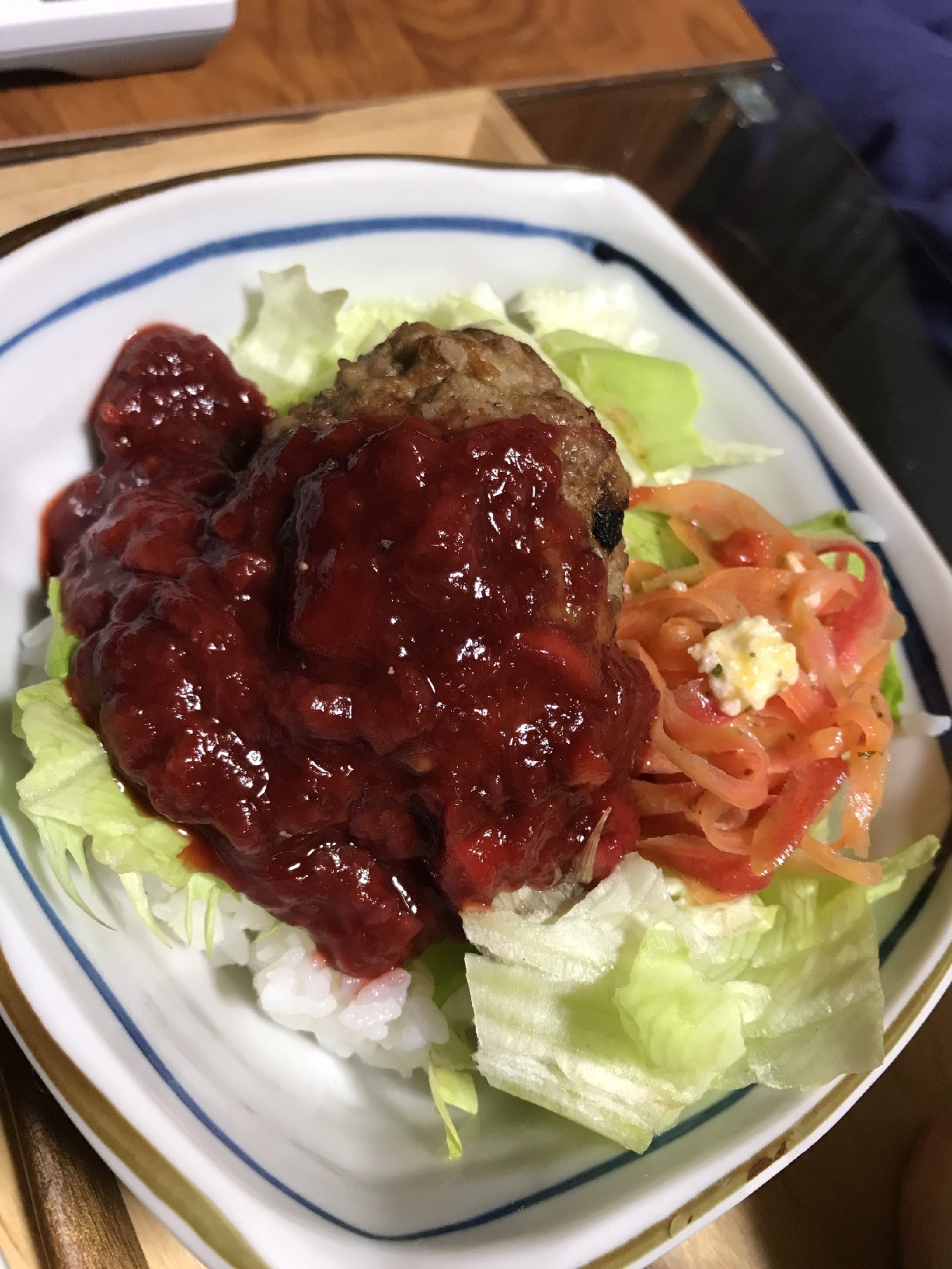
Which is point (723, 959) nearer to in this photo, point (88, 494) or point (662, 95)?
point (88, 494)

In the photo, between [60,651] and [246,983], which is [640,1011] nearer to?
[246,983]

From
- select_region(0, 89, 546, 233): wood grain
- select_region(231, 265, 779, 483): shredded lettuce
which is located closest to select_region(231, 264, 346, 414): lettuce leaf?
select_region(231, 265, 779, 483): shredded lettuce

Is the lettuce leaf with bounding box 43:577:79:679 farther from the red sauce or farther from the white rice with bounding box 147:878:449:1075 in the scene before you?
the white rice with bounding box 147:878:449:1075

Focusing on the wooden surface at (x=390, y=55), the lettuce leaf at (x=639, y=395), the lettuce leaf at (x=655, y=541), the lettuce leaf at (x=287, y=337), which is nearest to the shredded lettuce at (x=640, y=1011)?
the lettuce leaf at (x=655, y=541)

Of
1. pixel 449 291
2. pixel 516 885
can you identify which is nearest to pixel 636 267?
pixel 449 291

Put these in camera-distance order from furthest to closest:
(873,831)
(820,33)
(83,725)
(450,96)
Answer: (820,33) < (450,96) < (873,831) < (83,725)

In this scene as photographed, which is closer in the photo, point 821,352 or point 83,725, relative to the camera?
point 83,725
